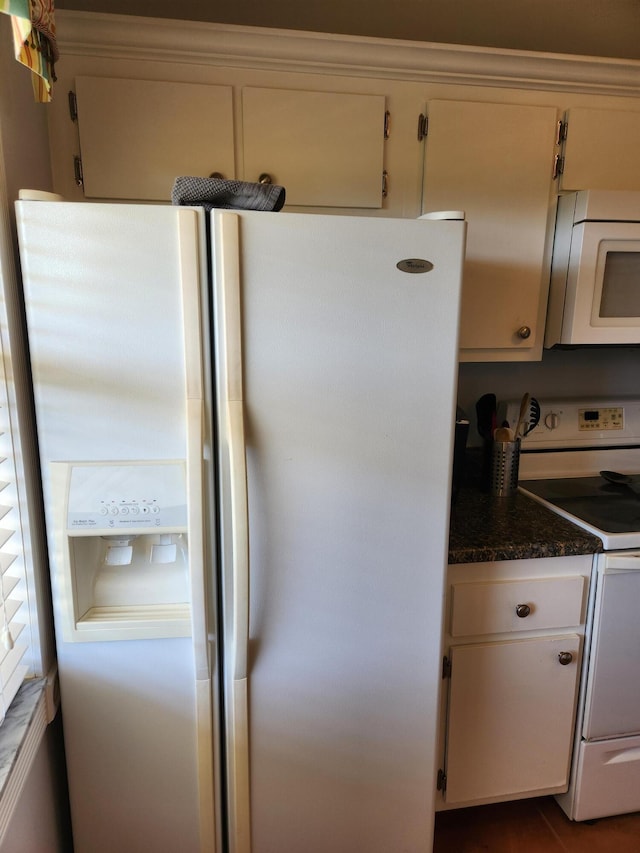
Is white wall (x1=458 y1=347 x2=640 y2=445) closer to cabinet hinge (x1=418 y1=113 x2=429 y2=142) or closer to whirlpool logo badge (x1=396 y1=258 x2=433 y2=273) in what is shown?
cabinet hinge (x1=418 y1=113 x2=429 y2=142)

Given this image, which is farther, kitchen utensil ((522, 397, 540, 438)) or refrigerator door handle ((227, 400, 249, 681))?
kitchen utensil ((522, 397, 540, 438))

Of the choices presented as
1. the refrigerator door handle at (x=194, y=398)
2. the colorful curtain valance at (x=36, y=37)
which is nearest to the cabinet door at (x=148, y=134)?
the colorful curtain valance at (x=36, y=37)

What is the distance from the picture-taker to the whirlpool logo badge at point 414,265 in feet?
3.35

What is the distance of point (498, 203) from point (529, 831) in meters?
1.93

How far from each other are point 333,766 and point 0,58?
64.4 inches

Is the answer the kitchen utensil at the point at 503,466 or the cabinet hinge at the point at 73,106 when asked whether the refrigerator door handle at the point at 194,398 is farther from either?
the kitchen utensil at the point at 503,466

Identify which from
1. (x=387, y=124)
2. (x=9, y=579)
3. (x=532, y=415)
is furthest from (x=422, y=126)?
(x=9, y=579)

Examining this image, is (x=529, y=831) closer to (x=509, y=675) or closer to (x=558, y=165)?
(x=509, y=675)

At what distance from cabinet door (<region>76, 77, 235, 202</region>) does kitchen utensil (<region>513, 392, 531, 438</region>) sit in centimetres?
125

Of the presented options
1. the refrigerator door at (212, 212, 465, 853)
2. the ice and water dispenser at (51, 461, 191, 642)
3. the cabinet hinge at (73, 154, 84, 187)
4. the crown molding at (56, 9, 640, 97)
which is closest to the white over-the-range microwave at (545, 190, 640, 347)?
the crown molding at (56, 9, 640, 97)

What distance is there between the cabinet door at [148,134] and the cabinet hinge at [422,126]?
531 mm

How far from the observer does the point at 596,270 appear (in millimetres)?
1513

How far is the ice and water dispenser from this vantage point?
3.26 ft

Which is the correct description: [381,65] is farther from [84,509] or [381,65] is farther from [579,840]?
[579,840]
